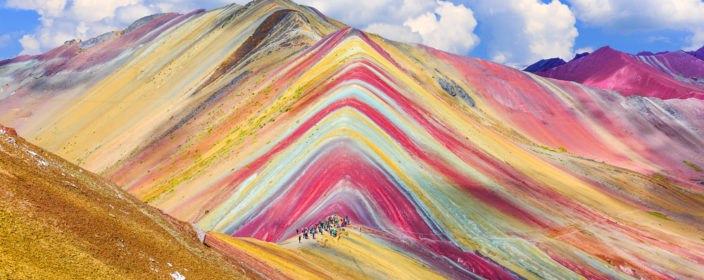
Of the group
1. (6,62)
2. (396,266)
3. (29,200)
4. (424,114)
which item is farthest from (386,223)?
(6,62)

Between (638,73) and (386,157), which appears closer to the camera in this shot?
(386,157)

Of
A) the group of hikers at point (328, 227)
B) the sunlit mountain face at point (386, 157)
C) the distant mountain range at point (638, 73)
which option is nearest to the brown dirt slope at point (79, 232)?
the sunlit mountain face at point (386, 157)

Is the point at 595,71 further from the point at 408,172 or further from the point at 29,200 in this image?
the point at 29,200

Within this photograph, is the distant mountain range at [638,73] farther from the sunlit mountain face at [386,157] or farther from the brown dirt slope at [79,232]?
the brown dirt slope at [79,232]

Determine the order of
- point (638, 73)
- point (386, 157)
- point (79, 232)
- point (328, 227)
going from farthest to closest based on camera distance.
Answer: point (638, 73)
point (386, 157)
point (328, 227)
point (79, 232)

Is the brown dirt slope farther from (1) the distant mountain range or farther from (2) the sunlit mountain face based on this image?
(1) the distant mountain range

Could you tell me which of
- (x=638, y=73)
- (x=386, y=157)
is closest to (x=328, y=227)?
(x=386, y=157)

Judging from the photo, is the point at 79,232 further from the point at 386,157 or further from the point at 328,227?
the point at 386,157
